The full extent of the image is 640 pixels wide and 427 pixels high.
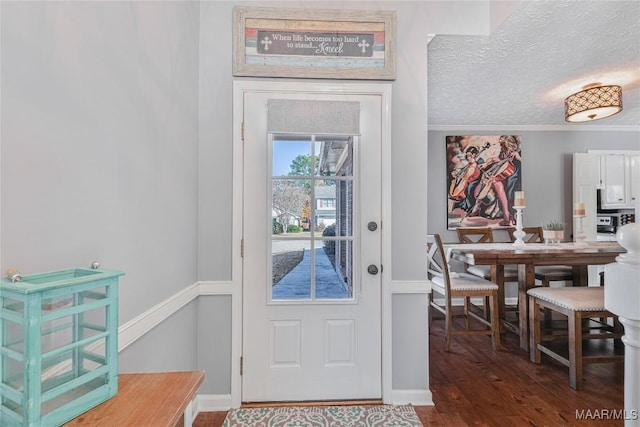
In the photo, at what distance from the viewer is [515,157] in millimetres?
4195

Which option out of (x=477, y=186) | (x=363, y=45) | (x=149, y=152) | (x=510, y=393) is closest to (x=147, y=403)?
(x=149, y=152)

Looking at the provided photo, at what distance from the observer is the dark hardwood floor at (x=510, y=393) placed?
73.7 inches

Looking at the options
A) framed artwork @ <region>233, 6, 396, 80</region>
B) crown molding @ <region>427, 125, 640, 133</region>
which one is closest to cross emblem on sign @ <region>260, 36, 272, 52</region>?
framed artwork @ <region>233, 6, 396, 80</region>

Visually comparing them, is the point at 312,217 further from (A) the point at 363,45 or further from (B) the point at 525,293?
(B) the point at 525,293

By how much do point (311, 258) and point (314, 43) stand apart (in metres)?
1.33

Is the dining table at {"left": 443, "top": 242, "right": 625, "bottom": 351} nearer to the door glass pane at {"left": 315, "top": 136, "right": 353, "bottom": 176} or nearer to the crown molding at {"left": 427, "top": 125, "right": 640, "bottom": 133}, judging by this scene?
the door glass pane at {"left": 315, "top": 136, "right": 353, "bottom": 176}

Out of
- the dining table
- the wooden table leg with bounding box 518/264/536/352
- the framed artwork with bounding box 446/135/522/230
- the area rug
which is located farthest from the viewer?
the framed artwork with bounding box 446/135/522/230

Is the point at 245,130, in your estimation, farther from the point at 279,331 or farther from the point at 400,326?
the point at 400,326

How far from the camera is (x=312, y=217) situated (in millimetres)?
2027

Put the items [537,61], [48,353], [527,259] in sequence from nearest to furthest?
[48,353] < [537,61] < [527,259]

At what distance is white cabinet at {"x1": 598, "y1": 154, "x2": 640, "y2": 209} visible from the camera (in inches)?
169

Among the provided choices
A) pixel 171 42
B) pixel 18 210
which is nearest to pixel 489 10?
pixel 171 42

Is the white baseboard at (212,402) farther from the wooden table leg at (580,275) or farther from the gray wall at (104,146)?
the wooden table leg at (580,275)

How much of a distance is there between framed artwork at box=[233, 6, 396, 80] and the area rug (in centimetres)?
201
